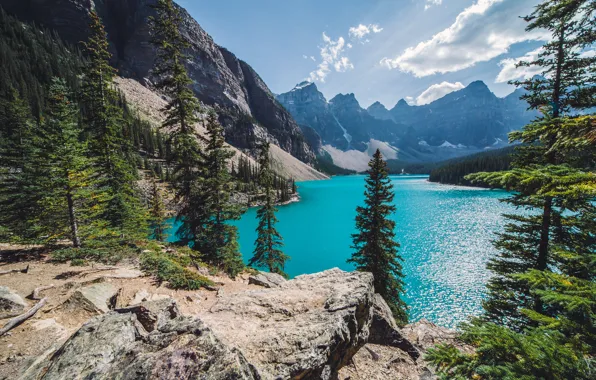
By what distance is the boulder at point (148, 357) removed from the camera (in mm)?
3588

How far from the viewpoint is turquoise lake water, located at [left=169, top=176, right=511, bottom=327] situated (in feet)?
81.8

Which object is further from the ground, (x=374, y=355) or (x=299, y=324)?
(x=299, y=324)

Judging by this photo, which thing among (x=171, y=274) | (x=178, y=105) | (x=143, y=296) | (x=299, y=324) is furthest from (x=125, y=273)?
(x=178, y=105)

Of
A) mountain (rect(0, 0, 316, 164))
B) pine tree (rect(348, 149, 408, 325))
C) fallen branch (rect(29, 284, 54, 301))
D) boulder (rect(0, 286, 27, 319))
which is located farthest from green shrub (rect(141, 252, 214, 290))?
mountain (rect(0, 0, 316, 164))

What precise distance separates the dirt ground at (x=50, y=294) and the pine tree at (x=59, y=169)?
167cm

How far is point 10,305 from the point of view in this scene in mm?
6551

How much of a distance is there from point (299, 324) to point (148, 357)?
3740 millimetres

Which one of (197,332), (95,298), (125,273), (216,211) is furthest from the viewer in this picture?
(216,211)

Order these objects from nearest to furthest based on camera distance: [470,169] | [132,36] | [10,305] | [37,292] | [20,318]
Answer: [20,318] < [10,305] < [37,292] < [470,169] < [132,36]

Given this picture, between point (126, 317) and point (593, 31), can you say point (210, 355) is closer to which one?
point (126, 317)

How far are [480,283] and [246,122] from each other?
194072 mm

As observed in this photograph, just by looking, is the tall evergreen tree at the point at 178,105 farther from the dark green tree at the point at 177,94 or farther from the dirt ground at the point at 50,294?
the dirt ground at the point at 50,294

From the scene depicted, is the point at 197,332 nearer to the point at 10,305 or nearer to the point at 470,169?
the point at 10,305

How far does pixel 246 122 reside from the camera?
645 feet
